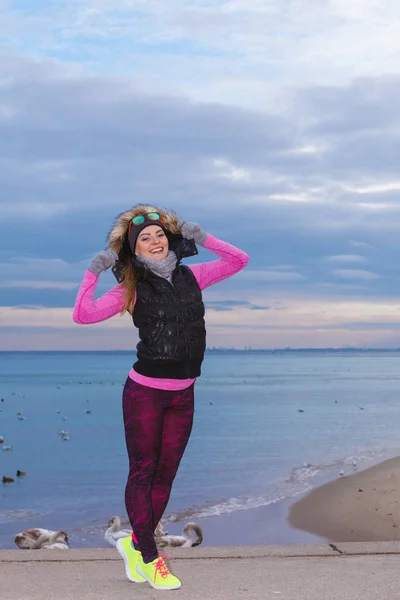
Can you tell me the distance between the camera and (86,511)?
51.5 ft

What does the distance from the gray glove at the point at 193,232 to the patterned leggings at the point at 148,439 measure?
1042mm

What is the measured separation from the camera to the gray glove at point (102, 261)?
513 centimetres

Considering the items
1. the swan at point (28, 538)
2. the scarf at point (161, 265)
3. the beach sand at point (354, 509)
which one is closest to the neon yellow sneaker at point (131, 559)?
the scarf at point (161, 265)

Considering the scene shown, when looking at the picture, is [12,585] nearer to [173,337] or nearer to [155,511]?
[155,511]

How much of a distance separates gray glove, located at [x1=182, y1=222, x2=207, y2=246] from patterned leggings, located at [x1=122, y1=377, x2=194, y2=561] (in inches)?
41.0

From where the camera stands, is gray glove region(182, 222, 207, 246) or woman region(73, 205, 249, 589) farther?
gray glove region(182, 222, 207, 246)

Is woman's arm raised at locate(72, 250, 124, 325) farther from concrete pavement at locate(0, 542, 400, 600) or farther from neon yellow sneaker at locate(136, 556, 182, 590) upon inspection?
concrete pavement at locate(0, 542, 400, 600)

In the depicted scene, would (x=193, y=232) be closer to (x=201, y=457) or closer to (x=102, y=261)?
(x=102, y=261)

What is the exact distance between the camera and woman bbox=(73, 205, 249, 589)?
16.5 ft

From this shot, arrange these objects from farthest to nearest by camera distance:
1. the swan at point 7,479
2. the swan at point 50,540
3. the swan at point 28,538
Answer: the swan at point 7,479 → the swan at point 28,538 → the swan at point 50,540

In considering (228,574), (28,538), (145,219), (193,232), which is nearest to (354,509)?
(28,538)

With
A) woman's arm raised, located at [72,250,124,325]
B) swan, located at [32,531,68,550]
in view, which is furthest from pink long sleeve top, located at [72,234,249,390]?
swan, located at [32,531,68,550]

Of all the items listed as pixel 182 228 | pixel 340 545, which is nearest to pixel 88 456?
pixel 340 545

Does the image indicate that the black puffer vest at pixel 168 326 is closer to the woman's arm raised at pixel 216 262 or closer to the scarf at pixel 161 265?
the scarf at pixel 161 265
